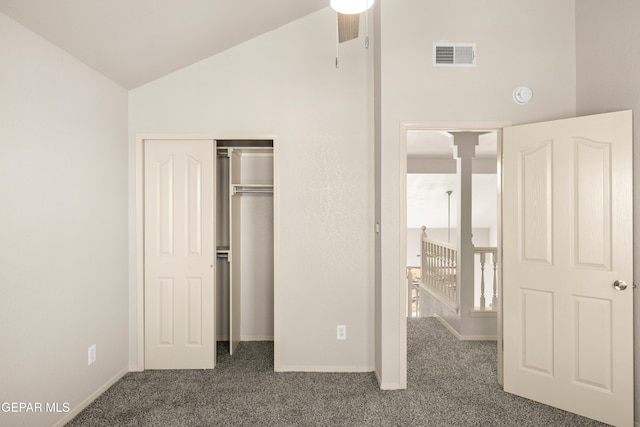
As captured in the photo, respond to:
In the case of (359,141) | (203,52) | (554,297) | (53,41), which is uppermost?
(203,52)

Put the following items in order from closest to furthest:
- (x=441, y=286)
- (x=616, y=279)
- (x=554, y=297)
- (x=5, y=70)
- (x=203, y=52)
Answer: (x=5, y=70) → (x=616, y=279) → (x=554, y=297) → (x=203, y=52) → (x=441, y=286)

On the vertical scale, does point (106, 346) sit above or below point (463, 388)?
above

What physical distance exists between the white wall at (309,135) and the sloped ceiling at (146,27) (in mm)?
198

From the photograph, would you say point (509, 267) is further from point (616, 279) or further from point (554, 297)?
point (616, 279)

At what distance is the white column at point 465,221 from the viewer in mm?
4391

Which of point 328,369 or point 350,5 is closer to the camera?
point 350,5

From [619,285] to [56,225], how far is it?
369 centimetres

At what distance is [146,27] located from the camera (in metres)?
2.64

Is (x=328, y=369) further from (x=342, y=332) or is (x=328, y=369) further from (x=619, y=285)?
(x=619, y=285)

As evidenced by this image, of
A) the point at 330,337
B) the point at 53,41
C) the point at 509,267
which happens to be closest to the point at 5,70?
the point at 53,41

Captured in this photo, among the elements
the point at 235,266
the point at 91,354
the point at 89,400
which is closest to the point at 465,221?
the point at 235,266

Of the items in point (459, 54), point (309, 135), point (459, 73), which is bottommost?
point (309, 135)

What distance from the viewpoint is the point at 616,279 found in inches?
101

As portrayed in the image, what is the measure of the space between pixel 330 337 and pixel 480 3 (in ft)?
9.96
